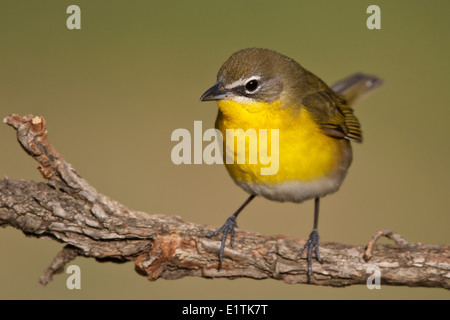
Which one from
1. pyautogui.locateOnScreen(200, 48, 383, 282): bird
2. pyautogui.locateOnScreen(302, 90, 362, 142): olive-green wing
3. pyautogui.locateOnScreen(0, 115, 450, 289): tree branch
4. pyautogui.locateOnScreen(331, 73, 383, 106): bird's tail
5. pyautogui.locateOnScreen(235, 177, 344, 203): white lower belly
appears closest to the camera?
pyautogui.locateOnScreen(0, 115, 450, 289): tree branch

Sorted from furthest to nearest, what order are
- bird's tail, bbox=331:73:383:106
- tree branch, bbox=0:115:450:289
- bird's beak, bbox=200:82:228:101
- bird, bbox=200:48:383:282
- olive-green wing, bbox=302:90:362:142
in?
bird's tail, bbox=331:73:383:106 < olive-green wing, bbox=302:90:362:142 < bird, bbox=200:48:383:282 < bird's beak, bbox=200:82:228:101 < tree branch, bbox=0:115:450:289

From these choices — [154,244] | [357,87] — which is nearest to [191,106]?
[357,87]

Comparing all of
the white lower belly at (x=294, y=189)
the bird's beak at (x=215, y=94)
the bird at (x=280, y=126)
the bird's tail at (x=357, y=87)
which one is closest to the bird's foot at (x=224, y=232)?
the bird at (x=280, y=126)

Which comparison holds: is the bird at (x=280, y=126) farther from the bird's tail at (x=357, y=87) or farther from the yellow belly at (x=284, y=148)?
the bird's tail at (x=357, y=87)

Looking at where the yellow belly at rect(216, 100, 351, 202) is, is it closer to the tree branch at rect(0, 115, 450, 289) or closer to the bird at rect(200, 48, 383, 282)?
the bird at rect(200, 48, 383, 282)

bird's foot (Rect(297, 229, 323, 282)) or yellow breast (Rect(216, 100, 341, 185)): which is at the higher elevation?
yellow breast (Rect(216, 100, 341, 185))

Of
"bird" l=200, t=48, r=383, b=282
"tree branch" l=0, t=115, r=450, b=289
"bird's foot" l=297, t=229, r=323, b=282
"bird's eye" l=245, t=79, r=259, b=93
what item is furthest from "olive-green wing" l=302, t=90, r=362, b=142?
"tree branch" l=0, t=115, r=450, b=289

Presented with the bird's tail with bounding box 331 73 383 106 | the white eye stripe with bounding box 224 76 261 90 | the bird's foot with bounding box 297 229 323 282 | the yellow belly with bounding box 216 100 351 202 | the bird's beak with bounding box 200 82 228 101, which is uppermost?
the bird's tail with bounding box 331 73 383 106
